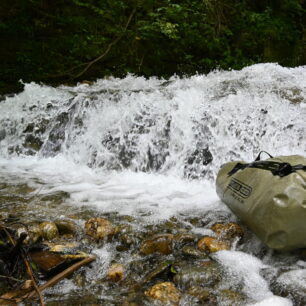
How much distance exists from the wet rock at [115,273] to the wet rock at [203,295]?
0.44m

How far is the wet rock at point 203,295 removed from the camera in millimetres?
1978

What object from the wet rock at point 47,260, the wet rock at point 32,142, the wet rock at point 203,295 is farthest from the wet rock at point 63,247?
the wet rock at point 32,142

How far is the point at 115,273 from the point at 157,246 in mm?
392

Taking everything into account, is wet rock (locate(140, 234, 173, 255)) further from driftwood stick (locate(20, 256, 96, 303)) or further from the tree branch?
the tree branch

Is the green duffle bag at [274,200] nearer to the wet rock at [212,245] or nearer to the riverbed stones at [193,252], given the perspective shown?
the wet rock at [212,245]

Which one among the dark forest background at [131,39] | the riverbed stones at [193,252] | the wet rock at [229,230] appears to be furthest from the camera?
the dark forest background at [131,39]

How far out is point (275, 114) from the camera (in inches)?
175

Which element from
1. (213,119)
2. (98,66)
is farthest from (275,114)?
(98,66)

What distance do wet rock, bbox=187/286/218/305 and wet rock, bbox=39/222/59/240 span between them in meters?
1.14

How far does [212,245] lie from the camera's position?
2.53m

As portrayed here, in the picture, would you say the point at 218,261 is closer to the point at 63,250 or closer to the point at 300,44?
the point at 63,250

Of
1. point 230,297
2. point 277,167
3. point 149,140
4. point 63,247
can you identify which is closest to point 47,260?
point 63,247

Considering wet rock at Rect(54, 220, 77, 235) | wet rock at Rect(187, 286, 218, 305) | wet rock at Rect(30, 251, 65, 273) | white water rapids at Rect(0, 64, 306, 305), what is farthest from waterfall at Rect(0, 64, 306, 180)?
wet rock at Rect(30, 251, 65, 273)

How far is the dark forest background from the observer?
781 cm
